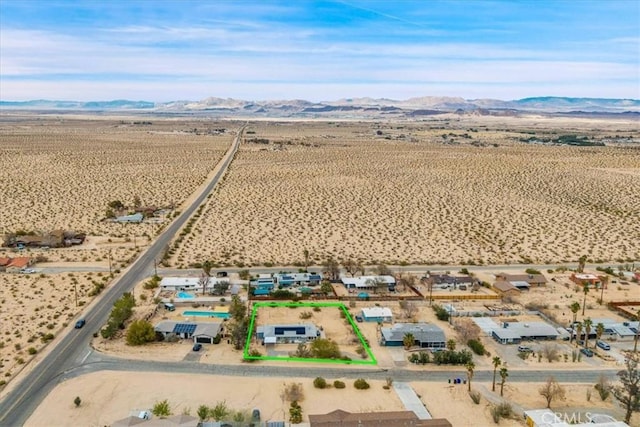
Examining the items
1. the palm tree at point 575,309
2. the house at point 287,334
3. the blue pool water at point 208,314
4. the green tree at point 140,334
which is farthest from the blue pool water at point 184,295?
the palm tree at point 575,309

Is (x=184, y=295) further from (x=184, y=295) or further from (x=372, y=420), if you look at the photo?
(x=372, y=420)

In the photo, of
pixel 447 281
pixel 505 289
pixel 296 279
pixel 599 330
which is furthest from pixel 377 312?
pixel 599 330

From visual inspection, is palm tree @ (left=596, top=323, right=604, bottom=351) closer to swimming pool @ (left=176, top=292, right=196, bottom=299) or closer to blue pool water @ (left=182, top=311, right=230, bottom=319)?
blue pool water @ (left=182, top=311, right=230, bottom=319)

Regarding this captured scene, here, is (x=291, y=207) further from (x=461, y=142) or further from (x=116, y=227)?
(x=461, y=142)

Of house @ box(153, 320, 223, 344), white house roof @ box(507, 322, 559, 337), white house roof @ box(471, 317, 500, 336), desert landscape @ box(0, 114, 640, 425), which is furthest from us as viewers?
white house roof @ box(471, 317, 500, 336)

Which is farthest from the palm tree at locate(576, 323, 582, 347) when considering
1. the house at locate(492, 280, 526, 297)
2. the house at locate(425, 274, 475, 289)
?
the house at locate(425, 274, 475, 289)

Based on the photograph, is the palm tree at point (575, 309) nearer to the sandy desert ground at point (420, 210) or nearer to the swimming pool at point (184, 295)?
the sandy desert ground at point (420, 210)
